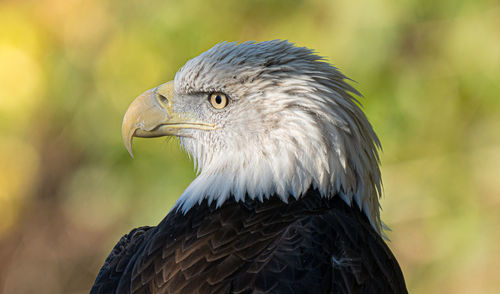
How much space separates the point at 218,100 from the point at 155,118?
13.2 inches

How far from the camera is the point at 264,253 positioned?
7.23ft

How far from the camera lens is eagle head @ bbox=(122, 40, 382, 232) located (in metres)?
2.64

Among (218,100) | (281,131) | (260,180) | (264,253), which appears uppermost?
(218,100)

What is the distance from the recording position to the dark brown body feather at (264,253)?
212cm

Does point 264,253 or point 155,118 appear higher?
point 155,118

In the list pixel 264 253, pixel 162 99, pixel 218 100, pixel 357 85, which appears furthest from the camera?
pixel 357 85

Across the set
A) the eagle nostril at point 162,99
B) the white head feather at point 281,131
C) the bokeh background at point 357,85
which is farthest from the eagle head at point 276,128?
the bokeh background at point 357,85

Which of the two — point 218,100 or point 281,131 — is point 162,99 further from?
point 281,131

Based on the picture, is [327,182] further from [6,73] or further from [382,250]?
[6,73]

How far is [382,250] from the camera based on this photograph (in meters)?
2.46

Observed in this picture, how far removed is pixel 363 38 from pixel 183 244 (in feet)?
12.4

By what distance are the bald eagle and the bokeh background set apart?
2856mm

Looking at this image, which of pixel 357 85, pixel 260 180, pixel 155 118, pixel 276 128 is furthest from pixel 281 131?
pixel 357 85

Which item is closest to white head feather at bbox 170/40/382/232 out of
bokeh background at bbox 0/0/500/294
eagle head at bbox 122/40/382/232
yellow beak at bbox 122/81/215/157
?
eagle head at bbox 122/40/382/232
